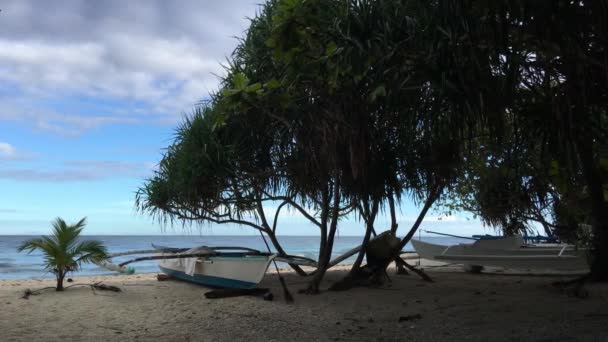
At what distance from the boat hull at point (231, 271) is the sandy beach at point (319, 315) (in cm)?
27

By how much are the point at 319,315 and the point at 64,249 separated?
3.75m

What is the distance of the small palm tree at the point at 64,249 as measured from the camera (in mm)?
7102

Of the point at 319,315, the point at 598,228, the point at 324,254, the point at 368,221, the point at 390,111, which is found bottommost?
the point at 319,315

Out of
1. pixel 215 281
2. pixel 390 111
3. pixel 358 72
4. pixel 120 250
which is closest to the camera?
pixel 358 72

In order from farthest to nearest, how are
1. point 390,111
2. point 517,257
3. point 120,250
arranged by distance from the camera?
point 120,250 < point 517,257 < point 390,111

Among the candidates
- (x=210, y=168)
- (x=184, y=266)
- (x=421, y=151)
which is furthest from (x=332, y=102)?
(x=184, y=266)

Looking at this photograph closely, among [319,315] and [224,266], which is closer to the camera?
[319,315]

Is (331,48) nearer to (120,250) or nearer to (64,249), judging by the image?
(64,249)

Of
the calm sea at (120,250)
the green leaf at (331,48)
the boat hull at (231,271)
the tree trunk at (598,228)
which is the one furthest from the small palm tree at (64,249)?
the tree trunk at (598,228)

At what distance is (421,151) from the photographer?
693 cm

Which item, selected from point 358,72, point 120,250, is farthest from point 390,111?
point 120,250

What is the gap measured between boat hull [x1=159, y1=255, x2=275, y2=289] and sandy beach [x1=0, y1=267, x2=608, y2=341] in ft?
0.87

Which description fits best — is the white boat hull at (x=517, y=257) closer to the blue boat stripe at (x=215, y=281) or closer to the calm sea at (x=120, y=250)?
the calm sea at (x=120, y=250)

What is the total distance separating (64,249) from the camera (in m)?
7.14
